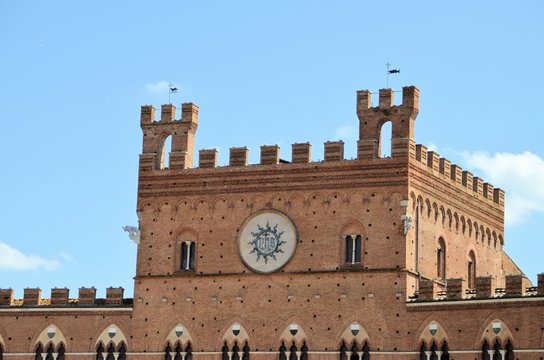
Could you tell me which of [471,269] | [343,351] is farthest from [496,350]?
[471,269]

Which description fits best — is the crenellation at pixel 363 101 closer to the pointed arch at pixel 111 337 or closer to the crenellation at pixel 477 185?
the crenellation at pixel 477 185

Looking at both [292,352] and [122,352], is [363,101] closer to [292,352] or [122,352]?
[292,352]

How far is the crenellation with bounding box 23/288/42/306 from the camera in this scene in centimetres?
6157

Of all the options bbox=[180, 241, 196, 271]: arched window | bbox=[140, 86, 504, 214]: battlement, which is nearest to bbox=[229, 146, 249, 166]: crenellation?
bbox=[140, 86, 504, 214]: battlement

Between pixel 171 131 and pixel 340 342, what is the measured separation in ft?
39.8

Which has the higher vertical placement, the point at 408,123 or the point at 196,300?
the point at 408,123

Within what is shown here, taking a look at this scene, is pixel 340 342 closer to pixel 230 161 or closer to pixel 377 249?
pixel 377 249

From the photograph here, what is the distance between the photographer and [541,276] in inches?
2052

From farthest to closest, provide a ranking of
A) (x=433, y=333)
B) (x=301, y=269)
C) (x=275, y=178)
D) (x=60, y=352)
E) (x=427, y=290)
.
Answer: (x=60, y=352) → (x=275, y=178) → (x=301, y=269) → (x=427, y=290) → (x=433, y=333)

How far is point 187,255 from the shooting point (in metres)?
59.7

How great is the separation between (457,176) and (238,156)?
9.19 meters

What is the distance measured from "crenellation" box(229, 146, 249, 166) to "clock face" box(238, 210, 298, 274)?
233 centimetres

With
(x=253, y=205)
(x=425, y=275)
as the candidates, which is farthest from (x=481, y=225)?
(x=253, y=205)

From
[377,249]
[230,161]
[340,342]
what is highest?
[230,161]
